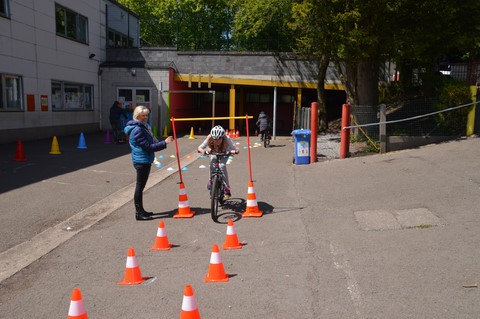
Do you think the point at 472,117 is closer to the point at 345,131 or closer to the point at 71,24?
the point at 345,131

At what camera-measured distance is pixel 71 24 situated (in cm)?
2255

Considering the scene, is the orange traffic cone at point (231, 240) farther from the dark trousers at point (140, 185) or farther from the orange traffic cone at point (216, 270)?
the dark trousers at point (140, 185)

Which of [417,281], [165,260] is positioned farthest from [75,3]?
[417,281]

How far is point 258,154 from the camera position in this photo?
1619cm

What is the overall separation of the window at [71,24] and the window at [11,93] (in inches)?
159

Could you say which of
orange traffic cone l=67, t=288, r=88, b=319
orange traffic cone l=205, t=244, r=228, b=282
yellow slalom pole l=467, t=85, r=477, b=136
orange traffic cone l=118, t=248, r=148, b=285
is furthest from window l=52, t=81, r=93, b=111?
orange traffic cone l=67, t=288, r=88, b=319

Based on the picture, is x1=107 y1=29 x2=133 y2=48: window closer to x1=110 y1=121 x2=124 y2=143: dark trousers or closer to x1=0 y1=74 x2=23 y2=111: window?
x1=0 y1=74 x2=23 y2=111: window

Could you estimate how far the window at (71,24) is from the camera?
21281mm

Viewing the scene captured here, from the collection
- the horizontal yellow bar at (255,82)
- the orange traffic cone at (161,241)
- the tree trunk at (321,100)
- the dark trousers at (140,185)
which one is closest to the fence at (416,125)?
the dark trousers at (140,185)

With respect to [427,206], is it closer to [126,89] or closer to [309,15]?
[309,15]

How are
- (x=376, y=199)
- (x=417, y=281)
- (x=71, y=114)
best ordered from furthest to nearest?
1. (x=71, y=114)
2. (x=376, y=199)
3. (x=417, y=281)

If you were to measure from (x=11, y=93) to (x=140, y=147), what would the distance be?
13184mm

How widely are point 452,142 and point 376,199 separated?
5375 mm

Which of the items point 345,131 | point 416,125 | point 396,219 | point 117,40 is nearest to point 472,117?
point 416,125
